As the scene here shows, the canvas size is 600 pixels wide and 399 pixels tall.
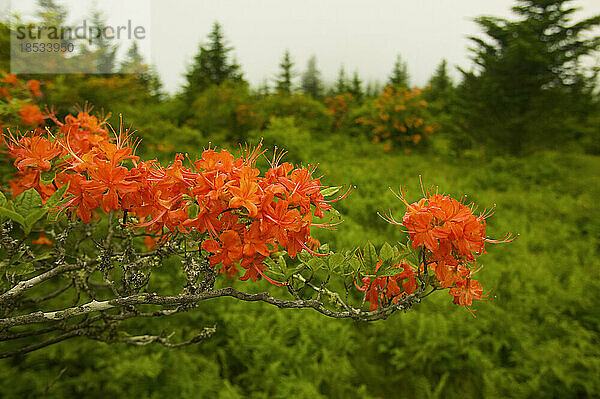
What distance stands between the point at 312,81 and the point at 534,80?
56.6 feet

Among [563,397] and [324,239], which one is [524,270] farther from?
[324,239]

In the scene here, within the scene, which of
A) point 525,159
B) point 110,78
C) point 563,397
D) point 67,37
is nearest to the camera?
point 563,397

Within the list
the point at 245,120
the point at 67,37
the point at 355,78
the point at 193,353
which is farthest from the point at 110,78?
the point at 355,78

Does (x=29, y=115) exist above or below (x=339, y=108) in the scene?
below

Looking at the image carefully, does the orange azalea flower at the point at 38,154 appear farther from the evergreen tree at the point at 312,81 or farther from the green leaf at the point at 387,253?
the evergreen tree at the point at 312,81

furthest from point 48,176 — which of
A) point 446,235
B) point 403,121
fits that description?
point 403,121

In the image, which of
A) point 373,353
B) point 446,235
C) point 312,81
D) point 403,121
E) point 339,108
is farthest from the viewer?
point 312,81

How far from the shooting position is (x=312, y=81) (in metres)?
23.4

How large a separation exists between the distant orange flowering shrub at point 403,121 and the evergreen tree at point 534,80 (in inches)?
72.6

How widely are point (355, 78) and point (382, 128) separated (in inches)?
370

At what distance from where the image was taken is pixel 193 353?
215 centimetres

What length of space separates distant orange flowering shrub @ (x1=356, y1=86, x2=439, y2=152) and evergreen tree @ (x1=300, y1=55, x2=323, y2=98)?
486 inches

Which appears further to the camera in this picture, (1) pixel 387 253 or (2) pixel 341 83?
(2) pixel 341 83

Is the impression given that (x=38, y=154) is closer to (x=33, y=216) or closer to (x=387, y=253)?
(x=33, y=216)
